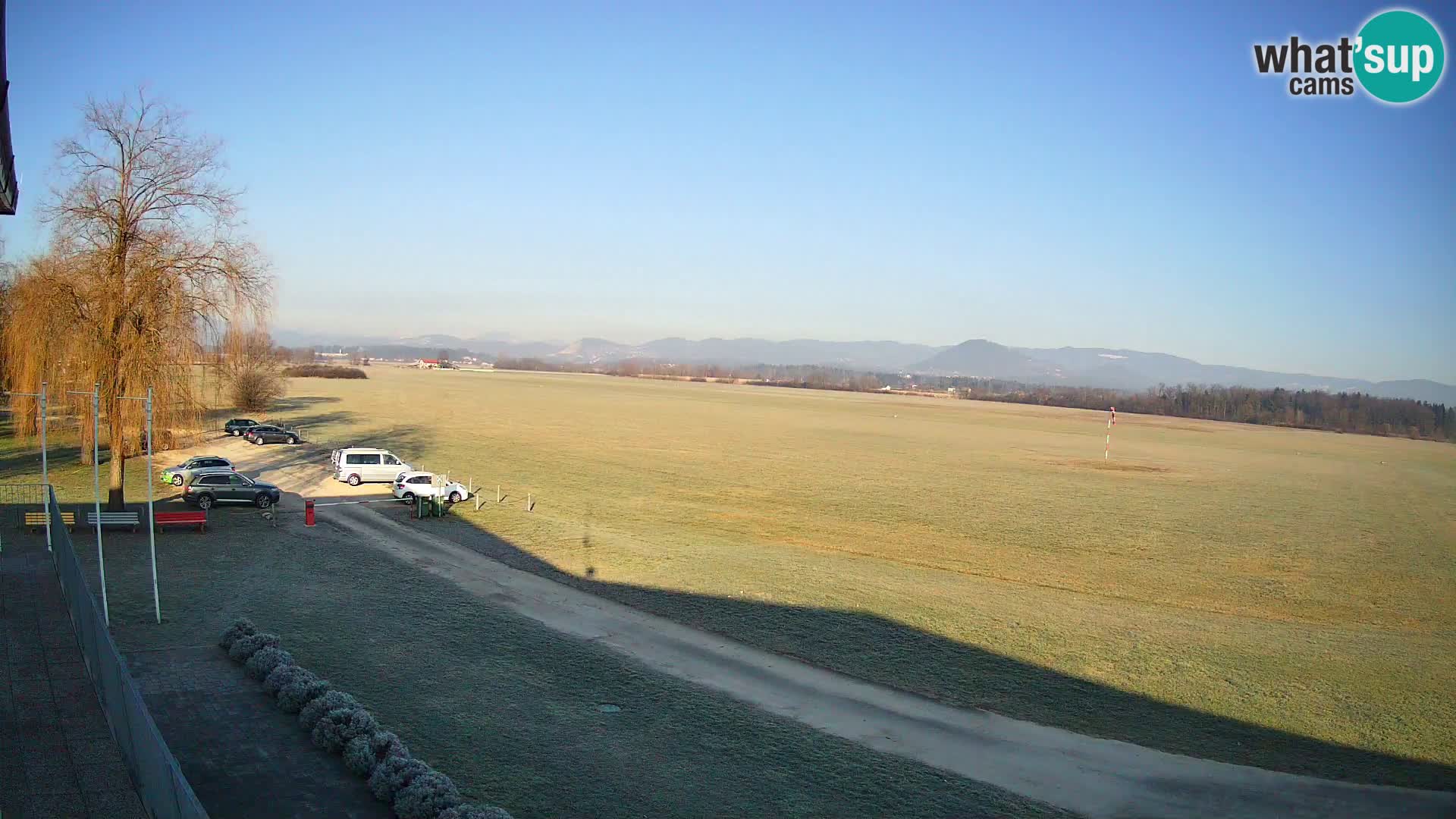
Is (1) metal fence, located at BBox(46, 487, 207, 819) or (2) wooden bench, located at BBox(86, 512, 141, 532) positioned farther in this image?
(2) wooden bench, located at BBox(86, 512, 141, 532)

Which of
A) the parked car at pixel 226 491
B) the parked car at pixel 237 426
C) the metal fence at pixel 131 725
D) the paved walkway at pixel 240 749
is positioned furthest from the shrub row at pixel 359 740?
the parked car at pixel 237 426

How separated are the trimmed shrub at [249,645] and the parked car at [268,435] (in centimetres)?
3933

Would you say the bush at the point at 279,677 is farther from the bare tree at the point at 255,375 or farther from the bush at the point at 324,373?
the bush at the point at 324,373

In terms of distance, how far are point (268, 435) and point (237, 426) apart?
171 inches

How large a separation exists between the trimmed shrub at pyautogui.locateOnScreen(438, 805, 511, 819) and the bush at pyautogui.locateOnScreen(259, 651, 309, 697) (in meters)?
4.75

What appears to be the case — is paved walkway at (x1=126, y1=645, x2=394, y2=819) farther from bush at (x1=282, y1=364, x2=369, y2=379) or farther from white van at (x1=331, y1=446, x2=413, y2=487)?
bush at (x1=282, y1=364, x2=369, y2=379)

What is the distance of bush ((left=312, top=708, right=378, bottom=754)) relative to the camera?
11570 millimetres

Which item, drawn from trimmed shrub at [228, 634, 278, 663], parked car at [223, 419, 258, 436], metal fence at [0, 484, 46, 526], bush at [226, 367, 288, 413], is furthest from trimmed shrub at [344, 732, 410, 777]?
bush at [226, 367, 288, 413]

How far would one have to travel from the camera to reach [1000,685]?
16250 mm

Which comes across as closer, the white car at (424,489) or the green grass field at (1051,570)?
the green grass field at (1051,570)

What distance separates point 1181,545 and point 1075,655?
1719 centimetres

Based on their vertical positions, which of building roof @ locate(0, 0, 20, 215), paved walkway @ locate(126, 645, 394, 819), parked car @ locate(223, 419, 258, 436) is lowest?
paved walkway @ locate(126, 645, 394, 819)

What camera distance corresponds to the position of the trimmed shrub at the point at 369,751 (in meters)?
11.0

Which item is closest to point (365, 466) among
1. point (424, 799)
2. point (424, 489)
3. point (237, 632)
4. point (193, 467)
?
point (193, 467)
